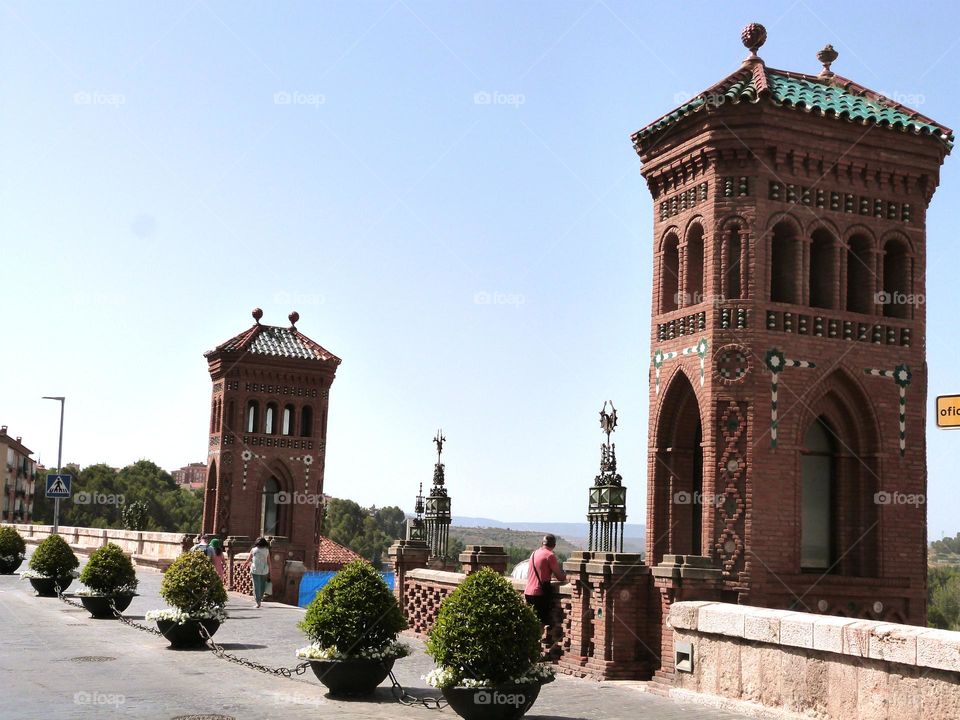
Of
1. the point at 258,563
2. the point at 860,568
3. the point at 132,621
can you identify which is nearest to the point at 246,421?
the point at 258,563

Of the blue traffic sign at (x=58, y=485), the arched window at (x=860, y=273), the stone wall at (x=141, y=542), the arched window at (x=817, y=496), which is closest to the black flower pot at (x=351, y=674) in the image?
the arched window at (x=817, y=496)

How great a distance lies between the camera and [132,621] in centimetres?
2002

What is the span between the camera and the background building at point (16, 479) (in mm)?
104562

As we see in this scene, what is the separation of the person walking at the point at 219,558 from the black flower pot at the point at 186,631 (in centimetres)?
1130

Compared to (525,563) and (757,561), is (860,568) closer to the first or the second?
(757,561)

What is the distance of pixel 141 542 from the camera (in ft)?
134

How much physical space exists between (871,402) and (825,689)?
6.46 m

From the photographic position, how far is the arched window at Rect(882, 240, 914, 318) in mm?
16250

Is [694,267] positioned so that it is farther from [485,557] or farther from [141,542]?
[141,542]
